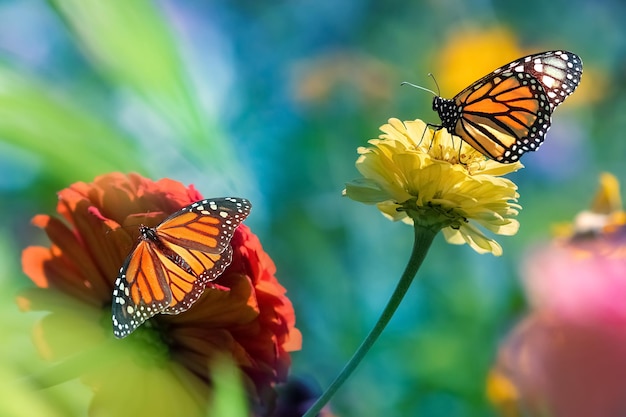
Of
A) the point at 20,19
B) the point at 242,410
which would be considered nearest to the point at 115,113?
the point at 20,19

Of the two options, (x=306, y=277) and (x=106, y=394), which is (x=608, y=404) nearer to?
(x=106, y=394)

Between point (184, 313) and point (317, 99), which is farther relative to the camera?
point (317, 99)

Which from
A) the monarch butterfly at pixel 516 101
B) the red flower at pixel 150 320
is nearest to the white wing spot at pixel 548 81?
the monarch butterfly at pixel 516 101

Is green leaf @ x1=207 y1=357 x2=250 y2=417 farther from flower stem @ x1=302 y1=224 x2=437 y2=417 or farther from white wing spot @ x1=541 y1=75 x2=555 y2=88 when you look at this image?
white wing spot @ x1=541 y1=75 x2=555 y2=88

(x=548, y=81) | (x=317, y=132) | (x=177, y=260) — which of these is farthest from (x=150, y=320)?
(x=317, y=132)

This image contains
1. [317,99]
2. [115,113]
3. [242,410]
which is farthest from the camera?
[317,99]

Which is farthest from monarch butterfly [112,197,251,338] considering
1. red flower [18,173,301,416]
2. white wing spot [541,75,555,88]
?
white wing spot [541,75,555,88]
